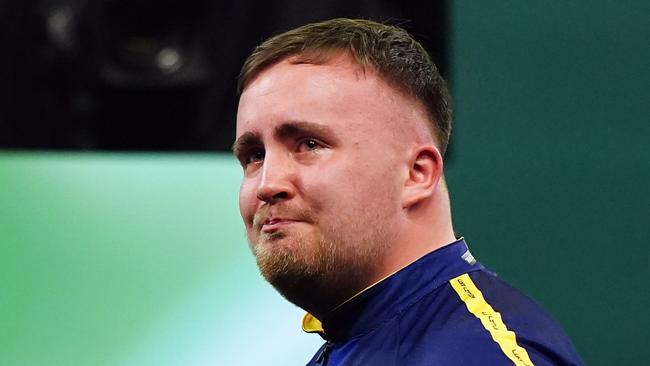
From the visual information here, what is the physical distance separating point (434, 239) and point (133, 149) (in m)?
1.65

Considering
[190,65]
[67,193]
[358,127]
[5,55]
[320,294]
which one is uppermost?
[5,55]

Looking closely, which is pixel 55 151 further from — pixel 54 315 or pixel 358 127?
pixel 358 127

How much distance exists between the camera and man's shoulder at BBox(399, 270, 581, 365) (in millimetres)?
1517

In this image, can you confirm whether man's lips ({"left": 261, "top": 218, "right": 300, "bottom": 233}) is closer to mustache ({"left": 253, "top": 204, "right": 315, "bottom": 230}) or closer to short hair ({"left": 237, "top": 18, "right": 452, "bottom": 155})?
mustache ({"left": 253, "top": 204, "right": 315, "bottom": 230})

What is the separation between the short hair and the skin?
2cm

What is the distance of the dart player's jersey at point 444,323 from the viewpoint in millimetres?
1531

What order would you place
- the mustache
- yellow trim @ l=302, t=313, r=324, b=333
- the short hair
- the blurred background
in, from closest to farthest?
the mustache
the short hair
yellow trim @ l=302, t=313, r=324, b=333
the blurred background

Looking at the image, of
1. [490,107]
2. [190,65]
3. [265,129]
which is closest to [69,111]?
[190,65]

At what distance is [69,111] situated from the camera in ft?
10.6

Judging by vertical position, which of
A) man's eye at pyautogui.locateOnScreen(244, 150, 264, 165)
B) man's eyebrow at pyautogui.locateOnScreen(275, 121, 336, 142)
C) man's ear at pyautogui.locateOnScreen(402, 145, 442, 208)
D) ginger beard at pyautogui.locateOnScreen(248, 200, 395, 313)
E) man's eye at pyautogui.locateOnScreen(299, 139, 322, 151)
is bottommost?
ginger beard at pyautogui.locateOnScreen(248, 200, 395, 313)

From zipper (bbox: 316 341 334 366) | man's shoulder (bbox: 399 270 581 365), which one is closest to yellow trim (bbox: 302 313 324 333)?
zipper (bbox: 316 341 334 366)

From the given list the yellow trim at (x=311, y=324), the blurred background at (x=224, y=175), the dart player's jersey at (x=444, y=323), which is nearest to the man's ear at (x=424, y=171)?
the dart player's jersey at (x=444, y=323)

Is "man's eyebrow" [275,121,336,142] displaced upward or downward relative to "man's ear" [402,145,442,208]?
upward

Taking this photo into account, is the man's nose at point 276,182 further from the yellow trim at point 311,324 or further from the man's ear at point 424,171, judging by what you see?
the yellow trim at point 311,324
